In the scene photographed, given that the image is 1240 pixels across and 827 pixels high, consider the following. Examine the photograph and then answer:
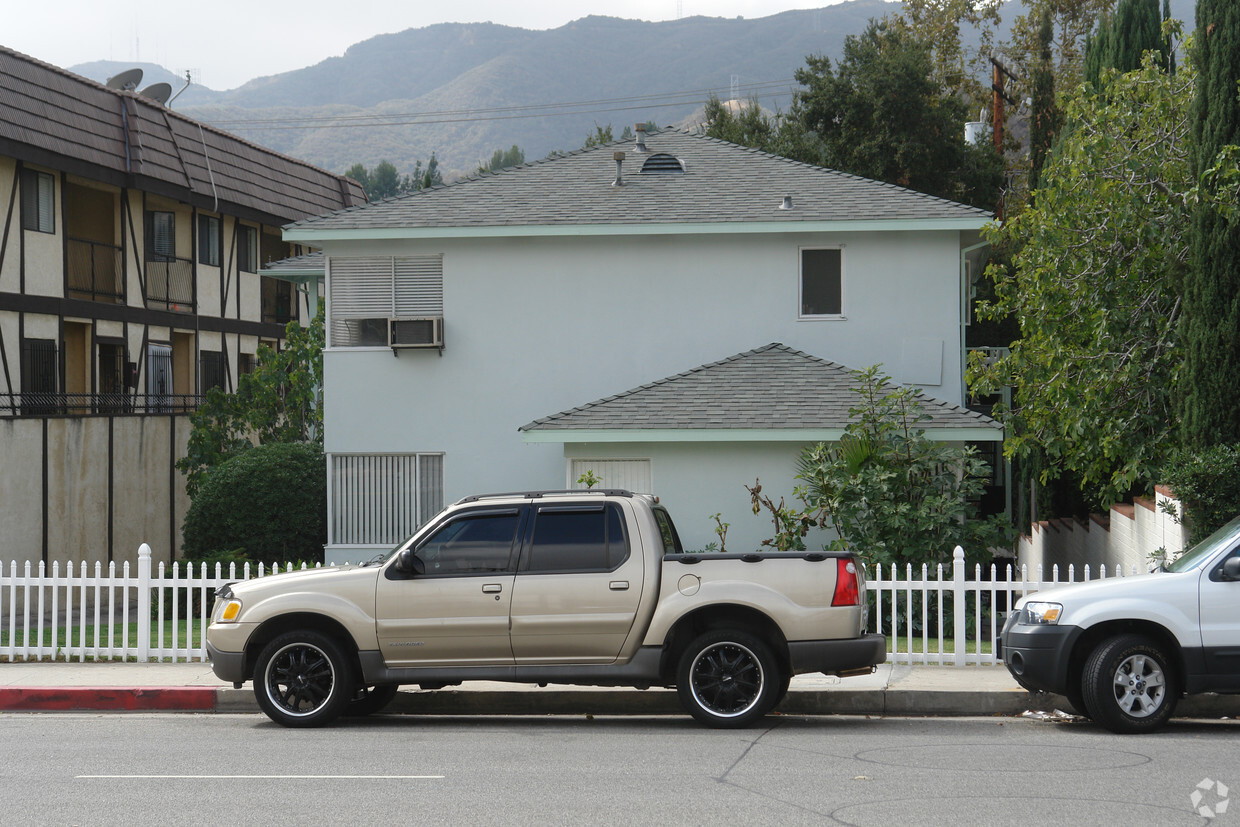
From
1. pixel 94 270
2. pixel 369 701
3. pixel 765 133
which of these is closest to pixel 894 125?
pixel 765 133

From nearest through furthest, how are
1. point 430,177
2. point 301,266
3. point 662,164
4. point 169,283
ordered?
1. point 662,164
2. point 301,266
3. point 169,283
4. point 430,177

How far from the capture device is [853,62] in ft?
120

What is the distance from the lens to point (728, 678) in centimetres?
966

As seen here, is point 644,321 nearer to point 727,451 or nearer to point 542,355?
point 542,355

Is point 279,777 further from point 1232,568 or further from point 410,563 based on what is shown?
point 1232,568

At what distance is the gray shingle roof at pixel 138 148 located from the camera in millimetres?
25750

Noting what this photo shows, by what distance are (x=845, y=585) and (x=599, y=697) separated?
2.63 meters

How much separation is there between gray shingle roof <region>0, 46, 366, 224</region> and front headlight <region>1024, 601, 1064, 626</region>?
883 inches

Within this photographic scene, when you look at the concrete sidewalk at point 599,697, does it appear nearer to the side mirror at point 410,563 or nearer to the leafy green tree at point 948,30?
the side mirror at point 410,563

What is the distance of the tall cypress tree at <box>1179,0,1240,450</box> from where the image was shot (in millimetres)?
13211

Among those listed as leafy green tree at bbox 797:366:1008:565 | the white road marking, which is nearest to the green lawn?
the white road marking

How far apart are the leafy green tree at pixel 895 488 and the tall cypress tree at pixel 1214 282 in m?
3.08

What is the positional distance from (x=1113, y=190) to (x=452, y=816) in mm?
12640

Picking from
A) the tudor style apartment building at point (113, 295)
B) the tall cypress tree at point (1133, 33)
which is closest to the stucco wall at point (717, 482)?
the tall cypress tree at point (1133, 33)
